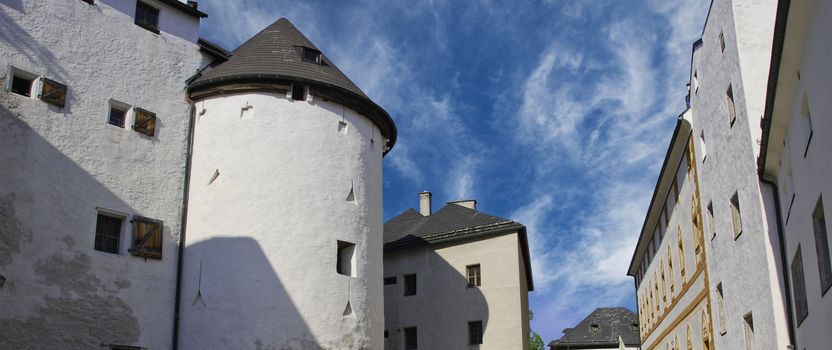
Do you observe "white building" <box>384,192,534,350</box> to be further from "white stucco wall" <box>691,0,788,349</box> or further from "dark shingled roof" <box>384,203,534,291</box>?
"white stucco wall" <box>691,0,788,349</box>

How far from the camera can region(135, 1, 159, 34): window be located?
878 inches

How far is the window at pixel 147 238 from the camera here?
20.3 metres

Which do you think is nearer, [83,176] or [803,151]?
[803,151]

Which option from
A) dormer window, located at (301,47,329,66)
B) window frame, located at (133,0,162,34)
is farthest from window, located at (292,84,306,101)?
window frame, located at (133,0,162,34)

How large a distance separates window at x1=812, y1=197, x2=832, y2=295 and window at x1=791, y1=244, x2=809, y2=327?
76.5 inches

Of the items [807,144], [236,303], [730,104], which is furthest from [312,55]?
[807,144]

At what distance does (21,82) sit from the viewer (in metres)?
19.1

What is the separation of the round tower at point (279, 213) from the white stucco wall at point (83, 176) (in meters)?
0.86

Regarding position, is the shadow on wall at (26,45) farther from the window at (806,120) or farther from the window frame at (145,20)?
the window at (806,120)

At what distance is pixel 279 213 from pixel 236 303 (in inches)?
105

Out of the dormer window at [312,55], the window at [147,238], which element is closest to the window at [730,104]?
the dormer window at [312,55]

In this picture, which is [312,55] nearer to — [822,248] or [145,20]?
[145,20]

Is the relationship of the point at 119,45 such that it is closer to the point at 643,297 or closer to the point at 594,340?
the point at 643,297

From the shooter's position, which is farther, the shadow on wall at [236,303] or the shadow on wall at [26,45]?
the shadow on wall at [236,303]
